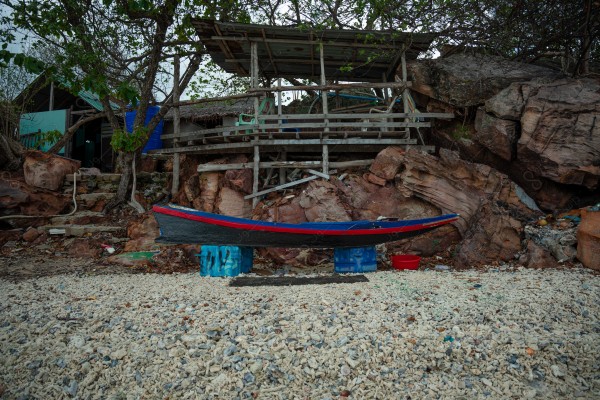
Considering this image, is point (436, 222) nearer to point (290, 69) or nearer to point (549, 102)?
point (549, 102)

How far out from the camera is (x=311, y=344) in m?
3.26

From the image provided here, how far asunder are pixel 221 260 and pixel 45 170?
316 inches

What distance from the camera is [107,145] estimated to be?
16.5 meters

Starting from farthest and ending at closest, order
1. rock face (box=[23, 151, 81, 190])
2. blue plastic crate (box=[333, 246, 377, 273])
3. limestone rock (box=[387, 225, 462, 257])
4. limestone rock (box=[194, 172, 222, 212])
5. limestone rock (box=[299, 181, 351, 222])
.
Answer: rock face (box=[23, 151, 81, 190]), limestone rock (box=[194, 172, 222, 212]), limestone rock (box=[299, 181, 351, 222]), limestone rock (box=[387, 225, 462, 257]), blue plastic crate (box=[333, 246, 377, 273])

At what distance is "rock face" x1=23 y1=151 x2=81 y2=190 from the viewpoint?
412 inches

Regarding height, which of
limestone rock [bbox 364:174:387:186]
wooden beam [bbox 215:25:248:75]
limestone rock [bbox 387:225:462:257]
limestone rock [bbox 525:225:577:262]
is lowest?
limestone rock [bbox 387:225:462:257]

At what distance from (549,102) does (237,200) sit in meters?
8.28

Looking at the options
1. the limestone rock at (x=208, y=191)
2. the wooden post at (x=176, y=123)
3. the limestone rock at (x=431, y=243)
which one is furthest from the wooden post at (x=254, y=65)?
the limestone rock at (x=431, y=243)

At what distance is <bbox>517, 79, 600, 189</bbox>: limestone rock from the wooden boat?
3.94 meters

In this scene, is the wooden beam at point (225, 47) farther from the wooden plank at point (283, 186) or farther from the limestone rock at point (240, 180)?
the wooden plank at point (283, 186)

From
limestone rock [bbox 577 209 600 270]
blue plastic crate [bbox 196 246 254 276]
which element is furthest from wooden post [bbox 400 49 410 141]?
blue plastic crate [bbox 196 246 254 276]

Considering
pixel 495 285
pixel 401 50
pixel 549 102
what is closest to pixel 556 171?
pixel 549 102

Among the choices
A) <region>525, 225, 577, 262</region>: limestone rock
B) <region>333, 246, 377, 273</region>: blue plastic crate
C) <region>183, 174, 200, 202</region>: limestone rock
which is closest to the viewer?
<region>525, 225, 577, 262</region>: limestone rock

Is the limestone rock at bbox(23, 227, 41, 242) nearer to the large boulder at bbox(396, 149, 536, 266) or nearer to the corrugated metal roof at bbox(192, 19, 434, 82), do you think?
the corrugated metal roof at bbox(192, 19, 434, 82)
